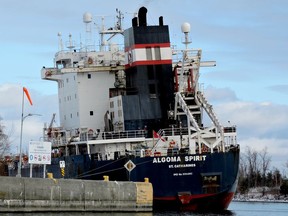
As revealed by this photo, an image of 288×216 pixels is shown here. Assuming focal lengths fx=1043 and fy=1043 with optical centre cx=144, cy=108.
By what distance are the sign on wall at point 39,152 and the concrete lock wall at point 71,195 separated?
378 cm

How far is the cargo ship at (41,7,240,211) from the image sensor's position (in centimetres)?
6178

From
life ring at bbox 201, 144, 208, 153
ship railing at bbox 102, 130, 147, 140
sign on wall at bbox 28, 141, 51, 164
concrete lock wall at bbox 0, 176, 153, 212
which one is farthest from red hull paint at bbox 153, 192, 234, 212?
sign on wall at bbox 28, 141, 51, 164

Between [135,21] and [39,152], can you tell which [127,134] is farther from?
[39,152]

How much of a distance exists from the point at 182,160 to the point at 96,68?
1147 centimetres

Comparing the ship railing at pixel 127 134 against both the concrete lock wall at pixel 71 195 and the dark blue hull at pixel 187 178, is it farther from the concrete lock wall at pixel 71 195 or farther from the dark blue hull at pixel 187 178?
the concrete lock wall at pixel 71 195

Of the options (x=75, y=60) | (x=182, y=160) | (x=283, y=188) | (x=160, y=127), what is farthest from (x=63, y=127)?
(x=283, y=188)

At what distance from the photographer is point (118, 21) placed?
74562mm

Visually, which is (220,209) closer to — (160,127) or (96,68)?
(160,127)

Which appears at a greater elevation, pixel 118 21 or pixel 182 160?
pixel 118 21

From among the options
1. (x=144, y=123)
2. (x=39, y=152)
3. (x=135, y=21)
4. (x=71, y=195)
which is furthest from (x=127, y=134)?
(x=71, y=195)

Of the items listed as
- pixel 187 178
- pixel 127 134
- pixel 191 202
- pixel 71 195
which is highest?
pixel 127 134

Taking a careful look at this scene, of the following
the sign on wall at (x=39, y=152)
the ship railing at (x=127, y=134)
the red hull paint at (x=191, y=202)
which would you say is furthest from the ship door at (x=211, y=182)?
the sign on wall at (x=39, y=152)

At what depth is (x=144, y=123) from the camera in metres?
67.1

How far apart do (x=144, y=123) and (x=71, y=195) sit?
14978 mm
